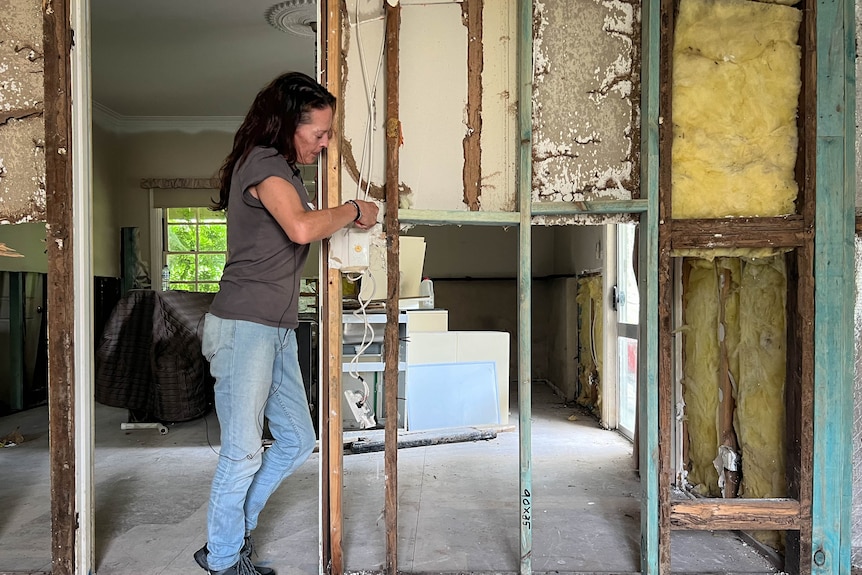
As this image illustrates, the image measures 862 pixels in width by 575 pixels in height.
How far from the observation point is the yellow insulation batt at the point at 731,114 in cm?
192

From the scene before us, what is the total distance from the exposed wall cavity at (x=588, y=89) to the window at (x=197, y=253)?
16.3ft

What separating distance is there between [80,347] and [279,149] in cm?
88

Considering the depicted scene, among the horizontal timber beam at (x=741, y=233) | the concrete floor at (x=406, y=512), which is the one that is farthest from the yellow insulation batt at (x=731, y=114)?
the concrete floor at (x=406, y=512)

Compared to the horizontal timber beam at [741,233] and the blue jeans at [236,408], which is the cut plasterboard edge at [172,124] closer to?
the blue jeans at [236,408]

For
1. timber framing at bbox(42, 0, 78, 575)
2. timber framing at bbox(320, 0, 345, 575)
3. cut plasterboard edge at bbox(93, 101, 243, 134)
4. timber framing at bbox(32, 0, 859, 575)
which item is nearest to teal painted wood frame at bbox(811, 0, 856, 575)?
timber framing at bbox(32, 0, 859, 575)

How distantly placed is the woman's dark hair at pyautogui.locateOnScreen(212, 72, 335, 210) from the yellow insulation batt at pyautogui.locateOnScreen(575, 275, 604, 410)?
3.00m

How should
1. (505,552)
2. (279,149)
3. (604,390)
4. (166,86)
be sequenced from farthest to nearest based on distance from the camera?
(166,86), (604,390), (505,552), (279,149)

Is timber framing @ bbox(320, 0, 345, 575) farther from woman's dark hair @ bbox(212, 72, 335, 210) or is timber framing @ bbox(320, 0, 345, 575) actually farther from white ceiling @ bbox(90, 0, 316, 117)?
white ceiling @ bbox(90, 0, 316, 117)

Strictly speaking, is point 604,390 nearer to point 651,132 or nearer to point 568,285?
point 568,285

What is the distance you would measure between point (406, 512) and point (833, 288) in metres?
1.67

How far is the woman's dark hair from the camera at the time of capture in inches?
68.9

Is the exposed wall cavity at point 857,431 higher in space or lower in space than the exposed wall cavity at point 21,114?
lower

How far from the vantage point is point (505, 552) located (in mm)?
2062

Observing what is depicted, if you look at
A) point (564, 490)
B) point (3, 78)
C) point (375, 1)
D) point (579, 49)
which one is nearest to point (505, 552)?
point (564, 490)
